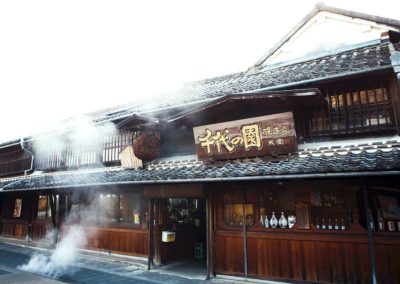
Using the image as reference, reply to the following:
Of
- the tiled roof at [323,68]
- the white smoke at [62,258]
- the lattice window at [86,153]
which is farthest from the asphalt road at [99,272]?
the tiled roof at [323,68]

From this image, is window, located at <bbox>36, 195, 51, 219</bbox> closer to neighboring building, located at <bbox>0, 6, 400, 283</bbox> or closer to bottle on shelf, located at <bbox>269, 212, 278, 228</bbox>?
neighboring building, located at <bbox>0, 6, 400, 283</bbox>

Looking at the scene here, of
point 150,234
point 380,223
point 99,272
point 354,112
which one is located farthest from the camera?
point 150,234

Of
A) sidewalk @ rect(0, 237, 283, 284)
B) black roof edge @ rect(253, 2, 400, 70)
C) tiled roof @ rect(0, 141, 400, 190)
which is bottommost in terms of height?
sidewalk @ rect(0, 237, 283, 284)

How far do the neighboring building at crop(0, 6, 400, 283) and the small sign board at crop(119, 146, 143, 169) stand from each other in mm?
54

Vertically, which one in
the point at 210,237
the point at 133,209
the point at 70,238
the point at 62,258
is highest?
the point at 133,209

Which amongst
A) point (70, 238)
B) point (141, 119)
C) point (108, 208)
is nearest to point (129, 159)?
point (141, 119)

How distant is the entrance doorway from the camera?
10.6 m

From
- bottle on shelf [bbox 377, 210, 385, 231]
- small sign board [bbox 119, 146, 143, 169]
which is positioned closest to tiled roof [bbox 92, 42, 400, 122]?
small sign board [bbox 119, 146, 143, 169]

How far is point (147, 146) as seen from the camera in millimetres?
11289

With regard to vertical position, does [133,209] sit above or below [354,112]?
below

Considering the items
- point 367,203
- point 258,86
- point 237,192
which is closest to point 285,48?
point 258,86

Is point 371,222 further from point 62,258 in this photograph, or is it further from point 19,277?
point 62,258

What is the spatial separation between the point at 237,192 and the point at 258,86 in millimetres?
3508

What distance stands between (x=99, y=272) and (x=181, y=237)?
135 inches
